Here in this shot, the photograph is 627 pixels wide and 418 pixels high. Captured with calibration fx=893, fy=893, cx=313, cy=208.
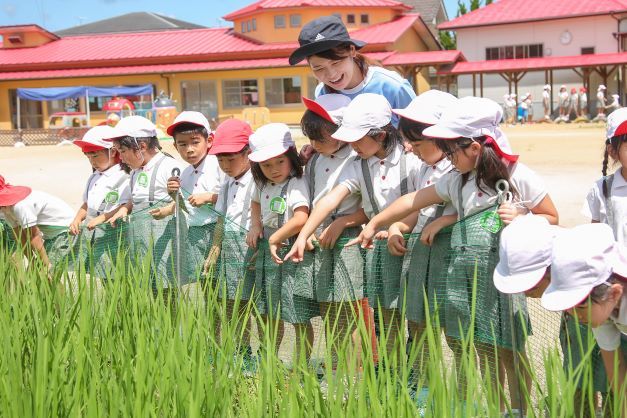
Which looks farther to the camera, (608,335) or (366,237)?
(366,237)

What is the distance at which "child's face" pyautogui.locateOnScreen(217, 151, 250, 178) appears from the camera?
12.8 ft

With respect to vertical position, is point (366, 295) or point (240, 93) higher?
point (240, 93)

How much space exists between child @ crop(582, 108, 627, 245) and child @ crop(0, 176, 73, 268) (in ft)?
8.60

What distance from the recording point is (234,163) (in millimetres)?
3910

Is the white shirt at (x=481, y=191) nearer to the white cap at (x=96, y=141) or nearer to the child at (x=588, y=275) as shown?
the child at (x=588, y=275)

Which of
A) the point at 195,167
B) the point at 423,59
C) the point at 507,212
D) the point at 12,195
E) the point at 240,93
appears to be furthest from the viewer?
the point at 240,93

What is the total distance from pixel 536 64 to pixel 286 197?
100 feet

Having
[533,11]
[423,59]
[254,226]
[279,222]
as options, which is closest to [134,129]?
[254,226]

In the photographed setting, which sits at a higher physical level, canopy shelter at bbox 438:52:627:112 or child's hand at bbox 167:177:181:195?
canopy shelter at bbox 438:52:627:112

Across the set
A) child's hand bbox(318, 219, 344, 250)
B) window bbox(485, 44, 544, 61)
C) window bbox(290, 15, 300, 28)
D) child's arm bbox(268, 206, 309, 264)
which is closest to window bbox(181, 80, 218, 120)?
window bbox(290, 15, 300, 28)

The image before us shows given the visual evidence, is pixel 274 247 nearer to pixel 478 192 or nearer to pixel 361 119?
pixel 361 119

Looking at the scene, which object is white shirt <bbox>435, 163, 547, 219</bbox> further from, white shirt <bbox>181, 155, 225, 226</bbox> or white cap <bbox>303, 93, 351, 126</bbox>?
white shirt <bbox>181, 155, 225, 226</bbox>

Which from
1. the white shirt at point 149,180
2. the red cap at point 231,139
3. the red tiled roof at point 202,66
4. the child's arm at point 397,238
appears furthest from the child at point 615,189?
the red tiled roof at point 202,66

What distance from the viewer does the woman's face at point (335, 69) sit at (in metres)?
3.67
